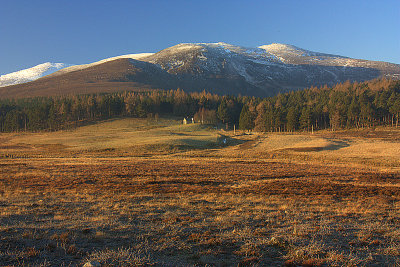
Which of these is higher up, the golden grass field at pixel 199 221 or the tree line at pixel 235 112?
the tree line at pixel 235 112

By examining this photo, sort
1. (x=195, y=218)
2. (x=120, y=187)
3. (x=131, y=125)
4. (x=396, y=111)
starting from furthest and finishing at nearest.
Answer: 1. (x=131, y=125)
2. (x=396, y=111)
3. (x=120, y=187)
4. (x=195, y=218)

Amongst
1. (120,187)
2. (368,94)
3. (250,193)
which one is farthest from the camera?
(368,94)

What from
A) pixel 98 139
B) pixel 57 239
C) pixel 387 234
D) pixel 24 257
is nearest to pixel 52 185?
pixel 57 239

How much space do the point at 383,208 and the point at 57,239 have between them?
723 inches

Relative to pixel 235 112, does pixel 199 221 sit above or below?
below

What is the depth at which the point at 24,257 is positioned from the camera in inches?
284

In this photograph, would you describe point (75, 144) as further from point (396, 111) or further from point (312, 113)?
point (396, 111)

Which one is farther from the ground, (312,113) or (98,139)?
(312,113)

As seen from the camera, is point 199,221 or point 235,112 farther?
point 235,112

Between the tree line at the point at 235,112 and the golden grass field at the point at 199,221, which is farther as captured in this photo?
the tree line at the point at 235,112

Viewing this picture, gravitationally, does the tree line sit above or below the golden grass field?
above

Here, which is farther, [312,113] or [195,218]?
[312,113]

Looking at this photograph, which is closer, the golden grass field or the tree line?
the golden grass field

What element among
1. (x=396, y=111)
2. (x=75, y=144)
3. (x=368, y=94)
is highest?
(x=368, y=94)
